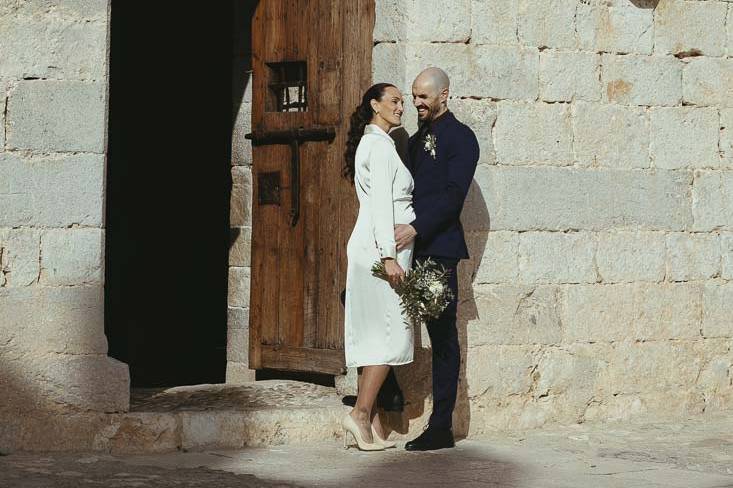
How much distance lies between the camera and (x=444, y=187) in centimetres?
632

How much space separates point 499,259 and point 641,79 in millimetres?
1422

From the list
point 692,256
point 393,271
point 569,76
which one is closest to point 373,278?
point 393,271

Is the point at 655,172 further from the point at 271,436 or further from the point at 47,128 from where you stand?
the point at 47,128

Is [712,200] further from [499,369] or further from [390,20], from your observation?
[390,20]

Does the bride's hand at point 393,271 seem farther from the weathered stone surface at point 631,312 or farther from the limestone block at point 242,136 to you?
the limestone block at point 242,136

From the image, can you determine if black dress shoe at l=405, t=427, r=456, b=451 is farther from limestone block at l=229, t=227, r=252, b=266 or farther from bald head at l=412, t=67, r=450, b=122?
limestone block at l=229, t=227, r=252, b=266

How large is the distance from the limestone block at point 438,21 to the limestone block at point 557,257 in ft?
3.77

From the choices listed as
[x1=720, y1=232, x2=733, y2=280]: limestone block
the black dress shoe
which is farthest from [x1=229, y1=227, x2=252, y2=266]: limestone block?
[x1=720, y1=232, x2=733, y2=280]: limestone block

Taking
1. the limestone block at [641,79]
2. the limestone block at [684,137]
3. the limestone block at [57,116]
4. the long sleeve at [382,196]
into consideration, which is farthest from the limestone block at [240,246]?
the limestone block at [684,137]

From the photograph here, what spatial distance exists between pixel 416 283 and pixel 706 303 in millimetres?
2330

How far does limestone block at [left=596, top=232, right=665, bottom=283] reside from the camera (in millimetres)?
7254

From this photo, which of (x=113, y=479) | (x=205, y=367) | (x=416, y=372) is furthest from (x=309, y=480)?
(x=205, y=367)

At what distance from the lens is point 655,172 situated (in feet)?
24.5

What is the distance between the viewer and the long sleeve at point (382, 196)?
6074 mm
